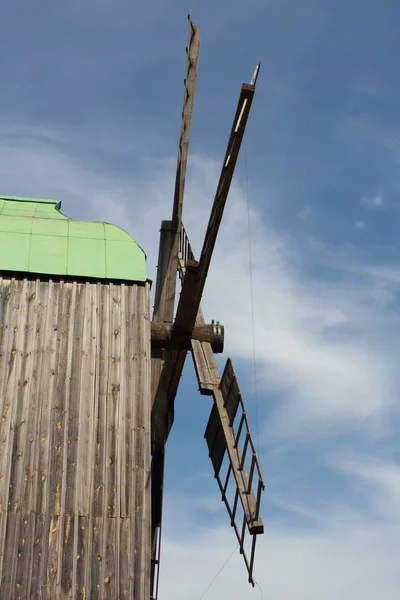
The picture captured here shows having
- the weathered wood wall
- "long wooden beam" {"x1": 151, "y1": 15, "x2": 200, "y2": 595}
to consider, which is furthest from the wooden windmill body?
"long wooden beam" {"x1": 151, "y1": 15, "x2": 200, "y2": 595}

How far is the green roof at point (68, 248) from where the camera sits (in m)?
9.80

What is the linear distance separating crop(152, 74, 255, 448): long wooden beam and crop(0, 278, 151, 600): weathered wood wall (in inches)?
24.9

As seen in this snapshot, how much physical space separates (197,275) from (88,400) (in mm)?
1996

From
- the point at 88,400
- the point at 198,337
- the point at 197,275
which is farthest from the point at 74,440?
the point at 198,337

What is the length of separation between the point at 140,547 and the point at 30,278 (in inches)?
141

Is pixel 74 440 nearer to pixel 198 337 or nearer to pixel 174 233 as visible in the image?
pixel 198 337

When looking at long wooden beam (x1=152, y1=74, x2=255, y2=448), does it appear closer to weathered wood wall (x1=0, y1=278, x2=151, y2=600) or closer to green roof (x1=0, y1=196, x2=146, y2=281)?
weathered wood wall (x1=0, y1=278, x2=151, y2=600)

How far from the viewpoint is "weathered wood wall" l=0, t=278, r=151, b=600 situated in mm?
7867

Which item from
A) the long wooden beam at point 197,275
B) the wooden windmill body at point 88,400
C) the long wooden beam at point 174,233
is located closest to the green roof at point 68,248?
the wooden windmill body at point 88,400

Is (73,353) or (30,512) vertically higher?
(73,353)

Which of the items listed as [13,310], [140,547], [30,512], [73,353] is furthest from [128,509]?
[13,310]

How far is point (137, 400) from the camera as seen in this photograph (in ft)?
29.6

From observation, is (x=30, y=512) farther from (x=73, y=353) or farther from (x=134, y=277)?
(x=134, y=277)

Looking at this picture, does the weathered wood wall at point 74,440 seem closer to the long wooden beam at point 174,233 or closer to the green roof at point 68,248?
the green roof at point 68,248
